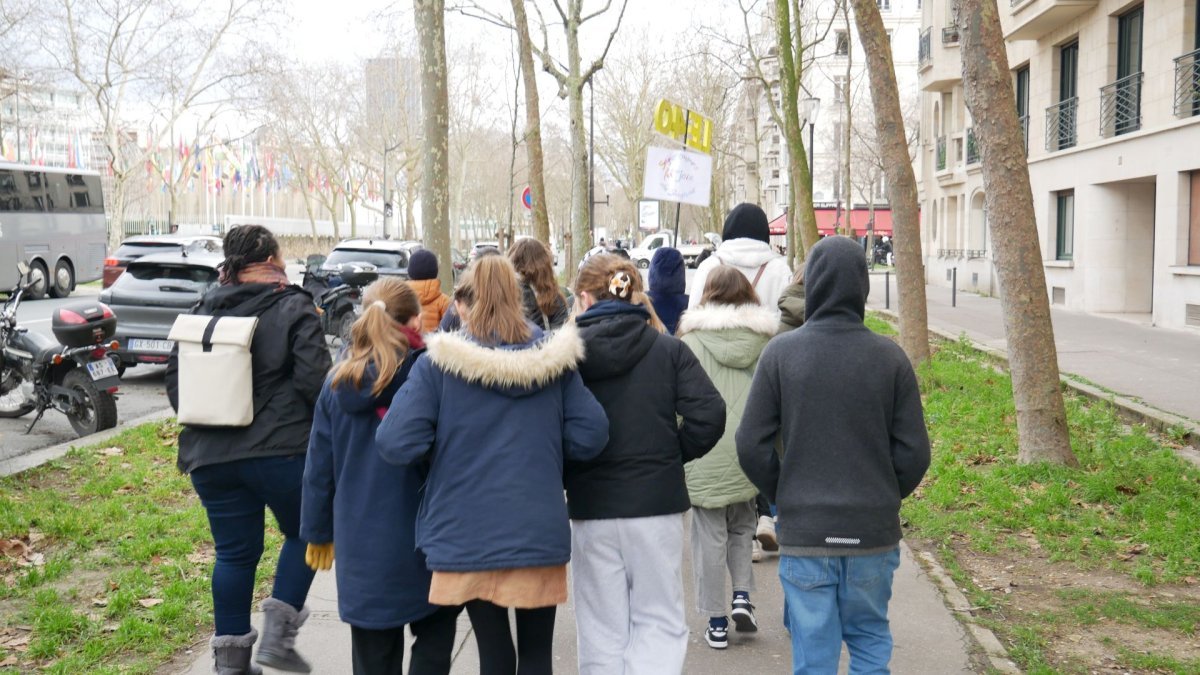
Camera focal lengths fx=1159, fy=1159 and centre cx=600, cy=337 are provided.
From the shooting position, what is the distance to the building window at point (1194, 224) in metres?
19.4

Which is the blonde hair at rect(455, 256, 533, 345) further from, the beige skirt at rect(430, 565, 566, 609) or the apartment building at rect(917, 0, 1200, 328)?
the apartment building at rect(917, 0, 1200, 328)

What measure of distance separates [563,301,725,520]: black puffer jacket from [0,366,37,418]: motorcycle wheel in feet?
26.9

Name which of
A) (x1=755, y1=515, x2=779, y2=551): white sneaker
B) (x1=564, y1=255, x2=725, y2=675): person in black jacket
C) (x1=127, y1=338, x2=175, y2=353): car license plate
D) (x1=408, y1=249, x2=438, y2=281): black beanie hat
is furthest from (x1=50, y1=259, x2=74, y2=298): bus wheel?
(x1=564, y1=255, x2=725, y2=675): person in black jacket

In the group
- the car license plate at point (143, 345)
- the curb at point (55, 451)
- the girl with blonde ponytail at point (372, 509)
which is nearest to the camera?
the girl with blonde ponytail at point (372, 509)

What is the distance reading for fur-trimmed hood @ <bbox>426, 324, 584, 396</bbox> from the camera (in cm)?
354

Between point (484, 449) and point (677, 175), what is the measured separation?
925 cm

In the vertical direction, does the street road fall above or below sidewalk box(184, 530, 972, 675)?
above

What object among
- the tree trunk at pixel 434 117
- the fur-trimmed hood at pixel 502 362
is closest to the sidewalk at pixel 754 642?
the fur-trimmed hood at pixel 502 362

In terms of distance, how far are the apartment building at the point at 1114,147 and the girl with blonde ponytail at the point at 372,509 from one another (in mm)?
12915

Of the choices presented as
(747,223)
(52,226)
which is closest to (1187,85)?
(747,223)

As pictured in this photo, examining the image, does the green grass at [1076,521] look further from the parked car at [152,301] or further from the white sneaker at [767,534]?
the parked car at [152,301]

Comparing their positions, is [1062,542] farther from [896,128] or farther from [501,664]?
[896,128]

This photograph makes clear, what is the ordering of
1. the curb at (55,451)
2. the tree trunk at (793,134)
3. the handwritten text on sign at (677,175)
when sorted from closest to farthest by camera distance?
the curb at (55,451), the handwritten text on sign at (677,175), the tree trunk at (793,134)

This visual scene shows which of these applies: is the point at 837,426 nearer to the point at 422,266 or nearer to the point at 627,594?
the point at 627,594
